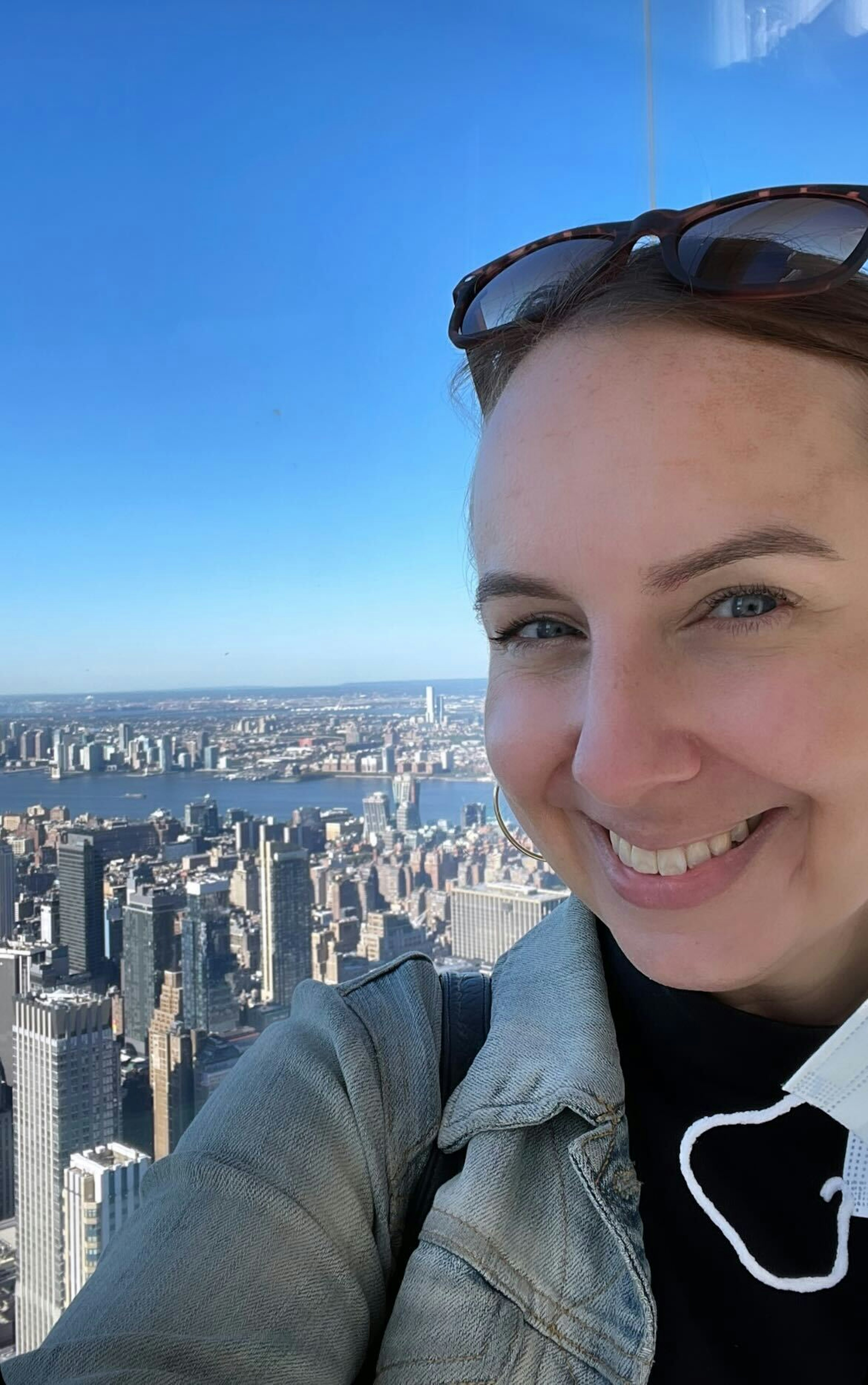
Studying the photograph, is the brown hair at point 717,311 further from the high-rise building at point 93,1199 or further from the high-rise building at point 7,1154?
the high-rise building at point 7,1154

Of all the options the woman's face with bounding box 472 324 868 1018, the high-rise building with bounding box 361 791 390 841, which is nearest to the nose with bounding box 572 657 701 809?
the woman's face with bounding box 472 324 868 1018

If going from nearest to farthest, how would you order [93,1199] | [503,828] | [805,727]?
[805,727] → [503,828] → [93,1199]

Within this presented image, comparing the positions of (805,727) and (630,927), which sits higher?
(805,727)

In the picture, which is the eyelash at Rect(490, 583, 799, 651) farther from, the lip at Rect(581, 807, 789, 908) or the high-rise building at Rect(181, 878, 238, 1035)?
the high-rise building at Rect(181, 878, 238, 1035)

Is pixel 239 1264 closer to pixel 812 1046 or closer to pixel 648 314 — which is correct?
pixel 812 1046

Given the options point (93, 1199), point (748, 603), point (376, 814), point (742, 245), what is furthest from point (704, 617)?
point (376, 814)

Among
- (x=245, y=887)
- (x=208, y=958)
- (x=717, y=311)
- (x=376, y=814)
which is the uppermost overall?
(x=717, y=311)

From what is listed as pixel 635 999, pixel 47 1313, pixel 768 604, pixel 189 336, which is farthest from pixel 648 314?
A: pixel 189 336

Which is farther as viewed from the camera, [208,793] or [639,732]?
[208,793]

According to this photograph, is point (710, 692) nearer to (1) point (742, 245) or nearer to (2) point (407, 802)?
(1) point (742, 245)
